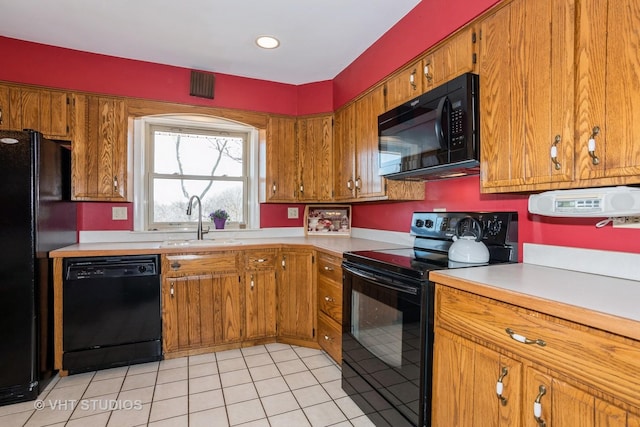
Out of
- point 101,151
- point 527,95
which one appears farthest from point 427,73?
point 101,151

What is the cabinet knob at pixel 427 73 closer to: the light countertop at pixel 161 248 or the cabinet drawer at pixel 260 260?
the light countertop at pixel 161 248

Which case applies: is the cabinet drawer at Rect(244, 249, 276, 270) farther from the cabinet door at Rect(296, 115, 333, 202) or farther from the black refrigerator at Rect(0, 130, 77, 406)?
the black refrigerator at Rect(0, 130, 77, 406)

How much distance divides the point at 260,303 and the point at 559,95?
7.92 feet

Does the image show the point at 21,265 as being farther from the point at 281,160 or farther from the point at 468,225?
the point at 468,225

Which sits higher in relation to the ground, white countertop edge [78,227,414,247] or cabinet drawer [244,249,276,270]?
white countertop edge [78,227,414,247]

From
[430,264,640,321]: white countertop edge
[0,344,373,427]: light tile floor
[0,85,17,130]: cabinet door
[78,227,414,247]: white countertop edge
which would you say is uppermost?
[0,85,17,130]: cabinet door

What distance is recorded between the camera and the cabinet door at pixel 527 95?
1248 millimetres

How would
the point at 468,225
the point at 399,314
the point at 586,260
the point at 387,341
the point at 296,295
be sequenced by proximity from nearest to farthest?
the point at 586,260, the point at 399,314, the point at 387,341, the point at 468,225, the point at 296,295

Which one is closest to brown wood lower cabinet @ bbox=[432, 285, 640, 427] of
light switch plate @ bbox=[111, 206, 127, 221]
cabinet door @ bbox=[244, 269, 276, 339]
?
cabinet door @ bbox=[244, 269, 276, 339]

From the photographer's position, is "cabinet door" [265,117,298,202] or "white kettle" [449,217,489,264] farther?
"cabinet door" [265,117,298,202]

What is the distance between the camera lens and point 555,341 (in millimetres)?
977

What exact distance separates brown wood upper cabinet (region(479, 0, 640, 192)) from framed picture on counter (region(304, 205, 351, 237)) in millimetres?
1839

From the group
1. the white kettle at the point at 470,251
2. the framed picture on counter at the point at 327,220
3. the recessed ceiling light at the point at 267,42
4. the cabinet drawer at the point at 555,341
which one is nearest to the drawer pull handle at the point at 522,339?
the cabinet drawer at the point at 555,341

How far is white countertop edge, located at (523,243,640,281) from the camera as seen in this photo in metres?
1.28
